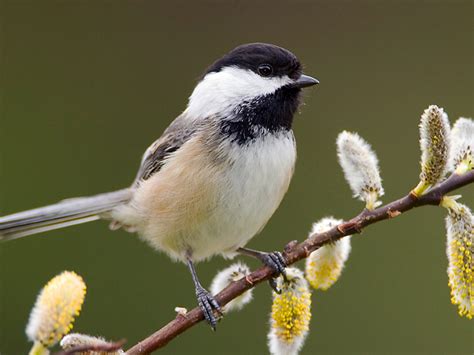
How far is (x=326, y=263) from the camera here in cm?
134

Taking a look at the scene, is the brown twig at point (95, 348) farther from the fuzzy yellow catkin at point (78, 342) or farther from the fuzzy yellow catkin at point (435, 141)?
the fuzzy yellow catkin at point (435, 141)

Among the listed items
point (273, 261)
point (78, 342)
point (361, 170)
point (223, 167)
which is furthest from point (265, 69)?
point (78, 342)

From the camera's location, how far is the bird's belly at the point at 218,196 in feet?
6.07

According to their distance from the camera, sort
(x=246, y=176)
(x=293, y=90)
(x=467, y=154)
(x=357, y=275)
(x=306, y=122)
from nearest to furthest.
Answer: (x=467, y=154)
(x=246, y=176)
(x=293, y=90)
(x=357, y=275)
(x=306, y=122)

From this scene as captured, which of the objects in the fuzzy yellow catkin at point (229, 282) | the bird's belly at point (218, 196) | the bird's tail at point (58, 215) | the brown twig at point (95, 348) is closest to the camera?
the brown twig at point (95, 348)

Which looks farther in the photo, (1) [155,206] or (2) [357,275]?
(2) [357,275]

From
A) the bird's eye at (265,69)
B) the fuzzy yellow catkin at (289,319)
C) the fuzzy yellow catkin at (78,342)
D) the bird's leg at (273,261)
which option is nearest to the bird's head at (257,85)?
the bird's eye at (265,69)

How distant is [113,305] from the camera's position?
2.92 m

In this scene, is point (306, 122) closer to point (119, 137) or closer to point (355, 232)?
point (119, 137)

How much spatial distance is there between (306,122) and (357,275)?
Answer: 76 centimetres

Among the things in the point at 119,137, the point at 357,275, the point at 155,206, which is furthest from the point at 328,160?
the point at 155,206

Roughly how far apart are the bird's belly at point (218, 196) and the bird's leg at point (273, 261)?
0.09 meters

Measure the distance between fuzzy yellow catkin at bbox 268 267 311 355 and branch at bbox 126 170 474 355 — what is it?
0.05 m

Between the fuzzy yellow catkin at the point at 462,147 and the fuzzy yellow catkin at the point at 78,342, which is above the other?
the fuzzy yellow catkin at the point at 462,147
